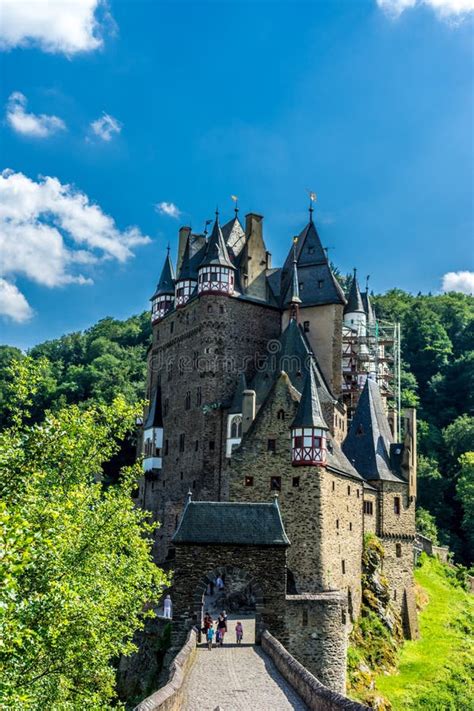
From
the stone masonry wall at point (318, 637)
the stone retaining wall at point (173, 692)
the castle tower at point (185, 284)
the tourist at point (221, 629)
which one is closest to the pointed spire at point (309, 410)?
the stone masonry wall at point (318, 637)

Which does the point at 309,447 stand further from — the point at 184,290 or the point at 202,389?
the point at 184,290

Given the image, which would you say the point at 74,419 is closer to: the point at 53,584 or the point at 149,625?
the point at 53,584

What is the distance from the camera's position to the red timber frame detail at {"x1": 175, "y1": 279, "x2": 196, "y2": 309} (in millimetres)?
60344

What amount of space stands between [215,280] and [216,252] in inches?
74.3

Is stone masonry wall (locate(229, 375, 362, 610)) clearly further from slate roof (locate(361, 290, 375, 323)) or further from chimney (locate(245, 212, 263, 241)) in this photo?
slate roof (locate(361, 290, 375, 323))

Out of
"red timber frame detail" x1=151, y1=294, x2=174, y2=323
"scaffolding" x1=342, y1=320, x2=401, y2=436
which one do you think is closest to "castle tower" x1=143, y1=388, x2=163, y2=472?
"red timber frame detail" x1=151, y1=294, x2=174, y2=323

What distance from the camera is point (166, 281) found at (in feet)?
214

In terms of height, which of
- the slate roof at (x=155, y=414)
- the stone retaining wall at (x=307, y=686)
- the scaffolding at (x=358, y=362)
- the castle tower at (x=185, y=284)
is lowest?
the stone retaining wall at (x=307, y=686)

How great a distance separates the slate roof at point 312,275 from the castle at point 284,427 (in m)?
0.09

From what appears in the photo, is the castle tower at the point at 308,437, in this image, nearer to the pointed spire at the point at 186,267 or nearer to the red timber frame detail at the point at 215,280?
the red timber frame detail at the point at 215,280

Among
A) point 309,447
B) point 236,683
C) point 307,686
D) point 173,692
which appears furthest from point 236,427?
point 173,692

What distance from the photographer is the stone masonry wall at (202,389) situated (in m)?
53.8

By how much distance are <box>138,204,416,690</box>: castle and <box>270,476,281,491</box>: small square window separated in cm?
8

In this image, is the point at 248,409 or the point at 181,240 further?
the point at 181,240
